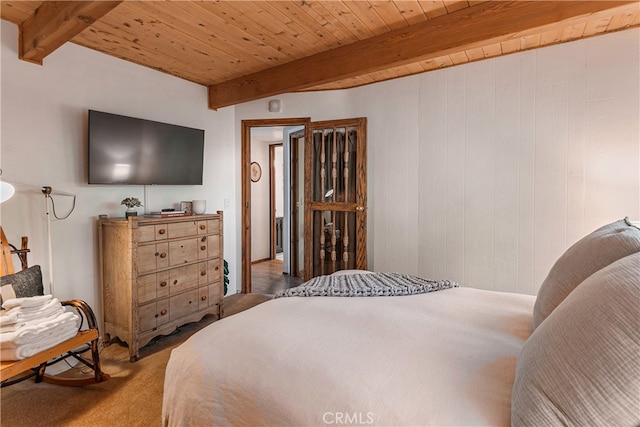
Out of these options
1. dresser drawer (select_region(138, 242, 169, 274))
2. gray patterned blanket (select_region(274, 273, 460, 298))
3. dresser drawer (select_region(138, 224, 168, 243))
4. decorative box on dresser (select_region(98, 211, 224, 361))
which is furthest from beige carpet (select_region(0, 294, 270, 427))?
gray patterned blanket (select_region(274, 273, 460, 298))

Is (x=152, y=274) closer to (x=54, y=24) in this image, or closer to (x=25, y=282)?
(x=25, y=282)

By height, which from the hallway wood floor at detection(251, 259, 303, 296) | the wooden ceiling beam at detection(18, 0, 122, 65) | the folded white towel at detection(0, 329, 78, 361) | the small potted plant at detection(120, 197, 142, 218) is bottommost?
the hallway wood floor at detection(251, 259, 303, 296)

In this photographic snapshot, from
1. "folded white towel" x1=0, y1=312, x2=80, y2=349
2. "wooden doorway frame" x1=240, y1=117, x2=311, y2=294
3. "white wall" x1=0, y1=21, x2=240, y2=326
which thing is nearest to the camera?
"folded white towel" x1=0, y1=312, x2=80, y2=349

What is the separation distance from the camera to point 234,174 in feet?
13.3

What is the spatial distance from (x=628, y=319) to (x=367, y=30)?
2362 millimetres

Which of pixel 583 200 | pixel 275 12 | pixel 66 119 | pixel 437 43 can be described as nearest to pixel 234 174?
pixel 66 119

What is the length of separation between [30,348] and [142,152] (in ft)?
5.58

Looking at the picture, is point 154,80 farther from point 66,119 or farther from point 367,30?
point 367,30

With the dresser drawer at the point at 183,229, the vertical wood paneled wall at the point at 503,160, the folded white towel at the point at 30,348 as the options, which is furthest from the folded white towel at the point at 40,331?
the vertical wood paneled wall at the point at 503,160

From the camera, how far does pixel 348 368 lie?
40.0 inches

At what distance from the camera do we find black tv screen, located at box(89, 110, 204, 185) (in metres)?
2.64

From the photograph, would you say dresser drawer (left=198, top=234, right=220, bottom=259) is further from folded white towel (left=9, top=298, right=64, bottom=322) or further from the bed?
the bed

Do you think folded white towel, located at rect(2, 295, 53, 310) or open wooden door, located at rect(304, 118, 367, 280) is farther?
open wooden door, located at rect(304, 118, 367, 280)

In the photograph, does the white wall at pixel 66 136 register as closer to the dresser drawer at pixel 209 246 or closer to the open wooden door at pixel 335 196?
the dresser drawer at pixel 209 246
